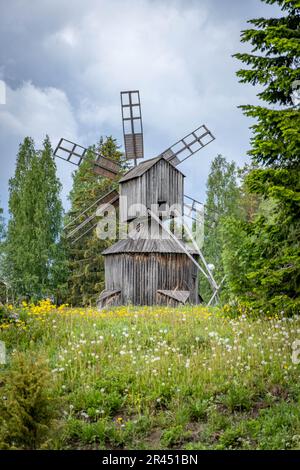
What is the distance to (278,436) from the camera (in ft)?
18.6

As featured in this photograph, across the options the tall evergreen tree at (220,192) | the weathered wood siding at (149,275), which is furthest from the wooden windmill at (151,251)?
the tall evergreen tree at (220,192)

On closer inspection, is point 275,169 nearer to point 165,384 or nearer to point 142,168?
point 165,384

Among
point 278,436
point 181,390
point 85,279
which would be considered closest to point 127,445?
point 181,390

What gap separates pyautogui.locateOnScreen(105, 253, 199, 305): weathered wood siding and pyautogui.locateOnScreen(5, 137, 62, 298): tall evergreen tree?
773cm

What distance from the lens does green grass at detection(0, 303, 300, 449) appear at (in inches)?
233

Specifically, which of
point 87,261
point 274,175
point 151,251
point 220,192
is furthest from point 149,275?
point 220,192

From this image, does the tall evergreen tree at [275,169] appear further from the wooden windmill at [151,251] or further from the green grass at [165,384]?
the wooden windmill at [151,251]

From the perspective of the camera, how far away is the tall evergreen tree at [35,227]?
28.2 meters

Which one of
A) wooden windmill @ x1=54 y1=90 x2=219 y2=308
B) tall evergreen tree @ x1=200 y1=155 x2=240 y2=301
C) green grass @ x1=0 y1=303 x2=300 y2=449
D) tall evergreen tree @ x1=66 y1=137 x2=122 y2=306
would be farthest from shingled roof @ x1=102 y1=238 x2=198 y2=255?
tall evergreen tree @ x1=200 y1=155 x2=240 y2=301

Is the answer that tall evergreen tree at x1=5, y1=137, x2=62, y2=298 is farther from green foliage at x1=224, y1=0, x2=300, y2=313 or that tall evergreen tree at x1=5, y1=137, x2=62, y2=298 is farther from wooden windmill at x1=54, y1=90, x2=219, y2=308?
green foliage at x1=224, y1=0, x2=300, y2=313

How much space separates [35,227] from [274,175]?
22.4 meters

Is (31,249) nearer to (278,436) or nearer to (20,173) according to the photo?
(20,173)

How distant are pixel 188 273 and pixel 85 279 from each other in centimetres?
1271

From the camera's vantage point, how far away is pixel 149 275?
22.0m
